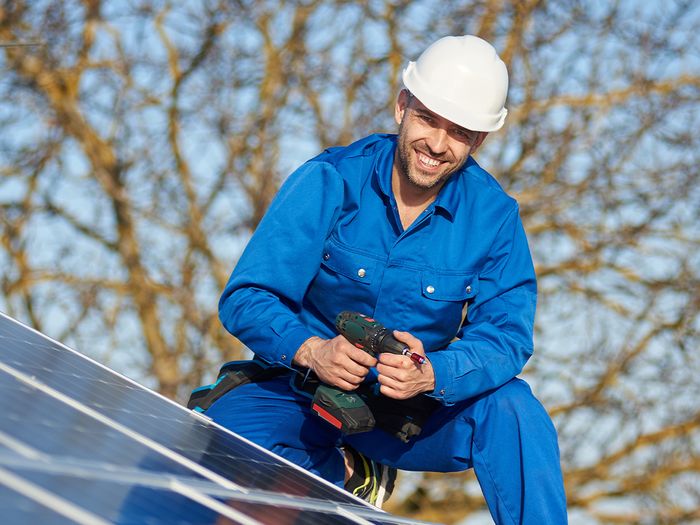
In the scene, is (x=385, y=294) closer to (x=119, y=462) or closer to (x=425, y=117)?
(x=425, y=117)

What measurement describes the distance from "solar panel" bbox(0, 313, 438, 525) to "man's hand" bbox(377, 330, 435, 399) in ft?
1.37

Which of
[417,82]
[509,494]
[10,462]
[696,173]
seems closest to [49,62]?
[696,173]

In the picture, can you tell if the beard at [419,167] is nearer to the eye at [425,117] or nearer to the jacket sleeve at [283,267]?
the eye at [425,117]

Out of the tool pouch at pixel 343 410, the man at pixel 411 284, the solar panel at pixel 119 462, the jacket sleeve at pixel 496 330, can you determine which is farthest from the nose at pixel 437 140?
the solar panel at pixel 119 462

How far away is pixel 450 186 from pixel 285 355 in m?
0.85

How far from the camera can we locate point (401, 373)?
400 centimetres

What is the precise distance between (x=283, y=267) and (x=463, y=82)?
3.02ft

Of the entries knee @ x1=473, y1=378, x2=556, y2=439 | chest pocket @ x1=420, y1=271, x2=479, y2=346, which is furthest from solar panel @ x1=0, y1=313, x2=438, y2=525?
chest pocket @ x1=420, y1=271, x2=479, y2=346

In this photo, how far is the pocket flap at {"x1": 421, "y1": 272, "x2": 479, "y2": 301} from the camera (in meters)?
4.40

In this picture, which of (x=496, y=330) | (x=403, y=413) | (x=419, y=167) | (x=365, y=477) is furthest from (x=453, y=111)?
(x=365, y=477)

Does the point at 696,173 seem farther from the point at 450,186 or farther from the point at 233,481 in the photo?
the point at 233,481

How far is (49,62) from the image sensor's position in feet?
52.2

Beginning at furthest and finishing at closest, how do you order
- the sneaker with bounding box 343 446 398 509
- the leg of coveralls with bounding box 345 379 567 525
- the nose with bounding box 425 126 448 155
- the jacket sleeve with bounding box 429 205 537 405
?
the sneaker with bounding box 343 446 398 509, the nose with bounding box 425 126 448 155, the jacket sleeve with bounding box 429 205 537 405, the leg of coveralls with bounding box 345 379 567 525

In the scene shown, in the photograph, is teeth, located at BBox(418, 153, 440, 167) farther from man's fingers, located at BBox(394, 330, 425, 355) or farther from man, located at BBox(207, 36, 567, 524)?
man's fingers, located at BBox(394, 330, 425, 355)
